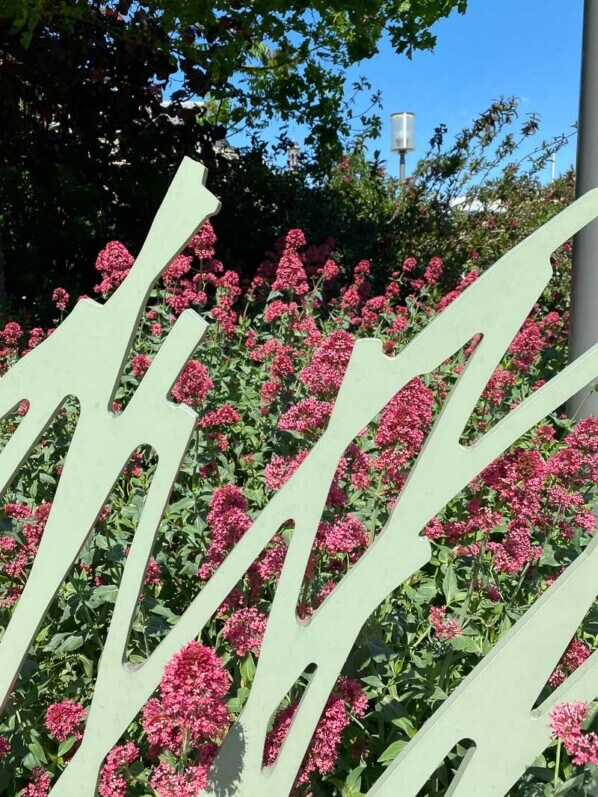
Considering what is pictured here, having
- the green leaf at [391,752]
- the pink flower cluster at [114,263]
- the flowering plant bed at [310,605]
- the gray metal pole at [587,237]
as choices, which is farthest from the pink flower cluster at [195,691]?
the gray metal pole at [587,237]

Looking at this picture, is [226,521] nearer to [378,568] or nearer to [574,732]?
[378,568]

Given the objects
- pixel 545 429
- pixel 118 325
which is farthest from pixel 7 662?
pixel 545 429

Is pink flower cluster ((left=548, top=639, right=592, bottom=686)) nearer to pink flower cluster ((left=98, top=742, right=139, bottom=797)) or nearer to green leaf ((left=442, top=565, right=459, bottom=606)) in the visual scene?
green leaf ((left=442, top=565, right=459, bottom=606))

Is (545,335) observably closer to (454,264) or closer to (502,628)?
(454,264)

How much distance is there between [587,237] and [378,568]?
303 centimetres

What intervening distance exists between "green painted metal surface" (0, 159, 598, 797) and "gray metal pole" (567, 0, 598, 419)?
2532mm

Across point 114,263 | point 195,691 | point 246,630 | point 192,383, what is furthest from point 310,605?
point 114,263

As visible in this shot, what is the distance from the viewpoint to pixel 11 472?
1.79m

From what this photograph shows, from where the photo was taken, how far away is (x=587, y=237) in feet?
12.9

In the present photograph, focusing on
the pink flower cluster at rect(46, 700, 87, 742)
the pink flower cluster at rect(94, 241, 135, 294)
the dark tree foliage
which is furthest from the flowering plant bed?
the dark tree foliage

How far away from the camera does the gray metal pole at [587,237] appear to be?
3863 mm

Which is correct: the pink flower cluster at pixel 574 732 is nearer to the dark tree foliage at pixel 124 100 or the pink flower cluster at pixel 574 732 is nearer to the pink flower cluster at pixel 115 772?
the pink flower cluster at pixel 115 772

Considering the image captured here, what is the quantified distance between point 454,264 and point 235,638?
286 inches

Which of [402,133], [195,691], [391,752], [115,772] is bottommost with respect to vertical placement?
[115,772]
